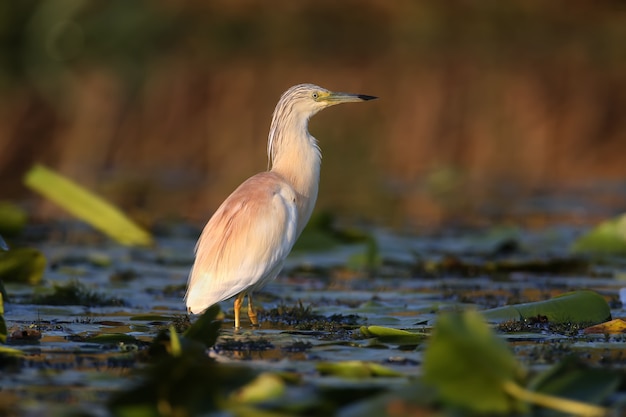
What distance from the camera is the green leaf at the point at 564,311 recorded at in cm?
659

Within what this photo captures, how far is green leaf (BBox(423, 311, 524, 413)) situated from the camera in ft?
13.5

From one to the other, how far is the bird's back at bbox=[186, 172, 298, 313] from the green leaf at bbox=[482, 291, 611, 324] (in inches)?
49.6

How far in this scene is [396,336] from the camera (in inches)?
236

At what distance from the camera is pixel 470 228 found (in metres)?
11.8

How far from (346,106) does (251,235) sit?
16.3 metres

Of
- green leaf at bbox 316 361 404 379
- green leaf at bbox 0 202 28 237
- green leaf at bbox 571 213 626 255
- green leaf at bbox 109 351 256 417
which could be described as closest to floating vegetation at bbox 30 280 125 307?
green leaf at bbox 0 202 28 237

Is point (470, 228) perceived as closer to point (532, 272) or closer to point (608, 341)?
point (532, 272)

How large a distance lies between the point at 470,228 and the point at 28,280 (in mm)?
5077

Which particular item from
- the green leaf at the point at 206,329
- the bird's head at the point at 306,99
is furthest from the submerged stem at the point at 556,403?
the bird's head at the point at 306,99

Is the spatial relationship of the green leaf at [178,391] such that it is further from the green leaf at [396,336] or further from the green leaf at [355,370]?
the green leaf at [396,336]

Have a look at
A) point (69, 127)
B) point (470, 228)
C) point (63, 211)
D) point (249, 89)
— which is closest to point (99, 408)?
point (470, 228)

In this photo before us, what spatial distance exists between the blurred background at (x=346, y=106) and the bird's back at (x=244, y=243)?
4717 mm

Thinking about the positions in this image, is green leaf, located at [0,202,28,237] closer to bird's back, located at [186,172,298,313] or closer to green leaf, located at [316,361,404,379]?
bird's back, located at [186,172,298,313]

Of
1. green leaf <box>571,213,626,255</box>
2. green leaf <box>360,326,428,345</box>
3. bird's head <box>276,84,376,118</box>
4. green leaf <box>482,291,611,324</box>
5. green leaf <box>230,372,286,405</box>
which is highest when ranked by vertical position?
bird's head <box>276,84,376,118</box>
